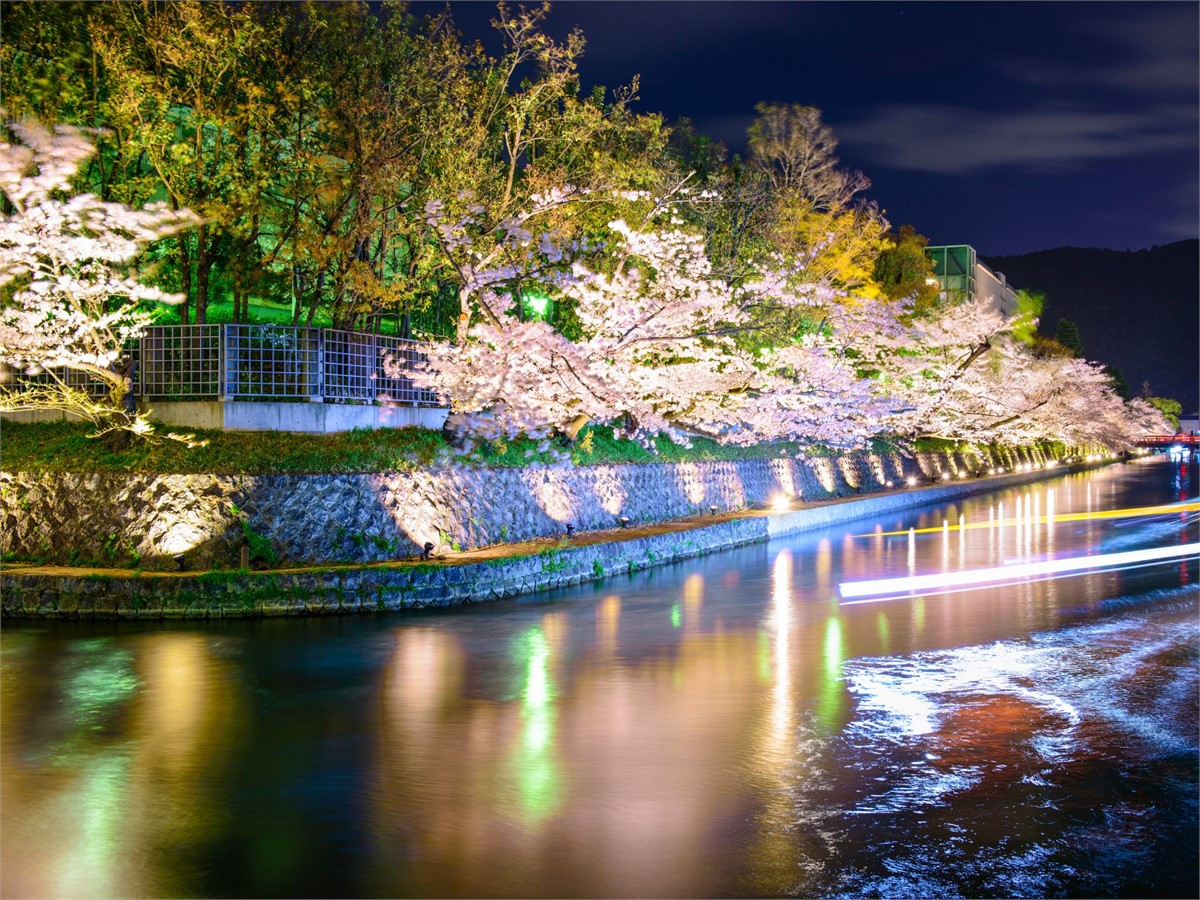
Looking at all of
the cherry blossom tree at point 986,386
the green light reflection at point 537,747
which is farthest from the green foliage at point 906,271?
the green light reflection at point 537,747

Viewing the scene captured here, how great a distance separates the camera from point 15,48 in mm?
20453

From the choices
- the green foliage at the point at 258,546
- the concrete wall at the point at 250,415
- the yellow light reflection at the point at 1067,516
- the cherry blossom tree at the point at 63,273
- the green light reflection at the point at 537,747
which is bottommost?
the green light reflection at the point at 537,747

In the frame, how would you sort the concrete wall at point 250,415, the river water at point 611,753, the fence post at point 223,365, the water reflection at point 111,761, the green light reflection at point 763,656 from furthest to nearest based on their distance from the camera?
the fence post at point 223,365
the concrete wall at point 250,415
the green light reflection at point 763,656
the water reflection at point 111,761
the river water at point 611,753

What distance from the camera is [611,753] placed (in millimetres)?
9047

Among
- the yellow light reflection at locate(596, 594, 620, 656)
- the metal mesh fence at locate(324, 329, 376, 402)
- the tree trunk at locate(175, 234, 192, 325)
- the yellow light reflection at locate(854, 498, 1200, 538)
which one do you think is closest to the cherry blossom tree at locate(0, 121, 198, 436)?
the tree trunk at locate(175, 234, 192, 325)

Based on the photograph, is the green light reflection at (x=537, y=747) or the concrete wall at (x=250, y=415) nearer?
the green light reflection at (x=537, y=747)

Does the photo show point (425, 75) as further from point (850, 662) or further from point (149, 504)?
point (850, 662)

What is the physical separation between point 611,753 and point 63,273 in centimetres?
1484

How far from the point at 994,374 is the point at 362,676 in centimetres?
5102

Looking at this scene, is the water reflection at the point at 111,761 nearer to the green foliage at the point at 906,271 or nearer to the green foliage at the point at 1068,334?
the green foliage at the point at 906,271

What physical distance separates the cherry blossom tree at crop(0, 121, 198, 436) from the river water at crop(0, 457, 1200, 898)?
189 inches

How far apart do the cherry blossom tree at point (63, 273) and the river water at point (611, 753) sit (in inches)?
189

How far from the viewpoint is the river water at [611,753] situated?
6.54 m

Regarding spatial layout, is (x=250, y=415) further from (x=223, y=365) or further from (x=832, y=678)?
(x=832, y=678)
